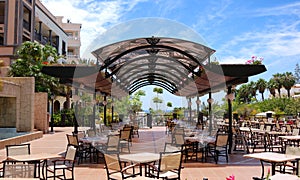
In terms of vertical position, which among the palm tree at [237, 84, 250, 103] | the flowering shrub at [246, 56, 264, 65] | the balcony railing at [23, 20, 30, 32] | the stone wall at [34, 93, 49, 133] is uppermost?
the balcony railing at [23, 20, 30, 32]

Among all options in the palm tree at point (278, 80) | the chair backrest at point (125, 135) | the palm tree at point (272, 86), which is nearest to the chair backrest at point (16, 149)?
the chair backrest at point (125, 135)

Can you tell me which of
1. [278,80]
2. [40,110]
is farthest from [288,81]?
[40,110]

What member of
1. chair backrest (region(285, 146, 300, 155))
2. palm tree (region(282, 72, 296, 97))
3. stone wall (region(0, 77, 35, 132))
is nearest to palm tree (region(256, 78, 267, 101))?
palm tree (region(282, 72, 296, 97))

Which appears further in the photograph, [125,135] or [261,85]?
[261,85]

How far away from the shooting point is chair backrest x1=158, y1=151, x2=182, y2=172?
5.77m

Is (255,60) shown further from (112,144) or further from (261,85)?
(261,85)

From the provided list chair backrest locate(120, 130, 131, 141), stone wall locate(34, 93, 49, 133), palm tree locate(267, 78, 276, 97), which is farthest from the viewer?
palm tree locate(267, 78, 276, 97)

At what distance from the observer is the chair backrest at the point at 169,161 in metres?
5.77

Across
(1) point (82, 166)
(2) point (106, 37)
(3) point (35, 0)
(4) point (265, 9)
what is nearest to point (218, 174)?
(1) point (82, 166)

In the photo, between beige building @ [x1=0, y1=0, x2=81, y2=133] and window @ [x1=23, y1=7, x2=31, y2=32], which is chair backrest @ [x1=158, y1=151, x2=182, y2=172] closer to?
beige building @ [x1=0, y1=0, x2=81, y2=133]

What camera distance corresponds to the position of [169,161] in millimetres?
5832

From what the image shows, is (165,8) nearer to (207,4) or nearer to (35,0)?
(207,4)

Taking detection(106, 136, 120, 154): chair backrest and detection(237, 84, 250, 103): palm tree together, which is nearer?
detection(106, 136, 120, 154): chair backrest

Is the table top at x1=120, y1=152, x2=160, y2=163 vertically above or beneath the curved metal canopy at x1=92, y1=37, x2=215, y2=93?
beneath
